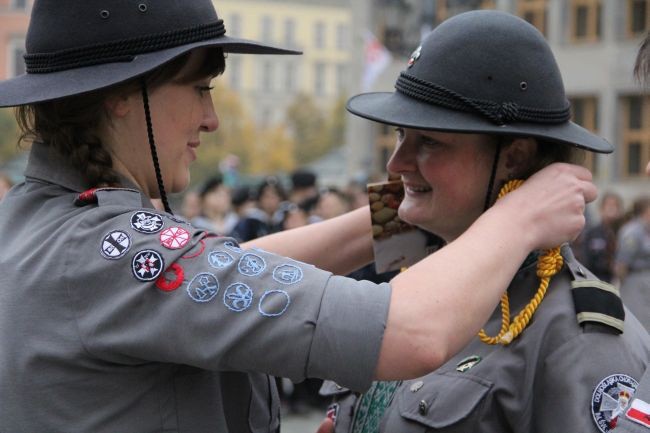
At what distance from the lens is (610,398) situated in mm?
2094

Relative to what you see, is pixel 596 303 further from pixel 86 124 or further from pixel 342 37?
pixel 342 37

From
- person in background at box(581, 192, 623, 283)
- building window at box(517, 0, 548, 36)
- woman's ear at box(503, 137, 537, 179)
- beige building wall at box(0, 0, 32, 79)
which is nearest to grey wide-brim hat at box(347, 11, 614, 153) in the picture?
woman's ear at box(503, 137, 537, 179)

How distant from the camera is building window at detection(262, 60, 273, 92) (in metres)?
84.6

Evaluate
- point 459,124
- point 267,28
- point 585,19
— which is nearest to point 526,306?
point 459,124

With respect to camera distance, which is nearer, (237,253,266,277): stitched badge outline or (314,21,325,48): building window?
(237,253,266,277): stitched badge outline

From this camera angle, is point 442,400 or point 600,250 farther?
point 600,250

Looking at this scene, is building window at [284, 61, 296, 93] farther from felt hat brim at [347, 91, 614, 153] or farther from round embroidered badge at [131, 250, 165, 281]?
round embroidered badge at [131, 250, 165, 281]

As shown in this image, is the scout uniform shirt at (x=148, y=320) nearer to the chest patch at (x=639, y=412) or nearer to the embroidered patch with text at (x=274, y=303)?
the embroidered patch with text at (x=274, y=303)

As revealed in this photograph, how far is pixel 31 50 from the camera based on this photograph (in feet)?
6.95

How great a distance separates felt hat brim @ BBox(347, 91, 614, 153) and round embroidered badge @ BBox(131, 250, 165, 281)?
0.69m

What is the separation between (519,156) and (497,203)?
A: 39 cm

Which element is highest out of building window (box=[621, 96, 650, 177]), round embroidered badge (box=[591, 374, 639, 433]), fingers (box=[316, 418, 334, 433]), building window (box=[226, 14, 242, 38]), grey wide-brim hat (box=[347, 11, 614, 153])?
grey wide-brim hat (box=[347, 11, 614, 153])

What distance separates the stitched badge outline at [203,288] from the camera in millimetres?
1824

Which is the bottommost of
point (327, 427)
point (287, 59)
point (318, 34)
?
point (287, 59)
